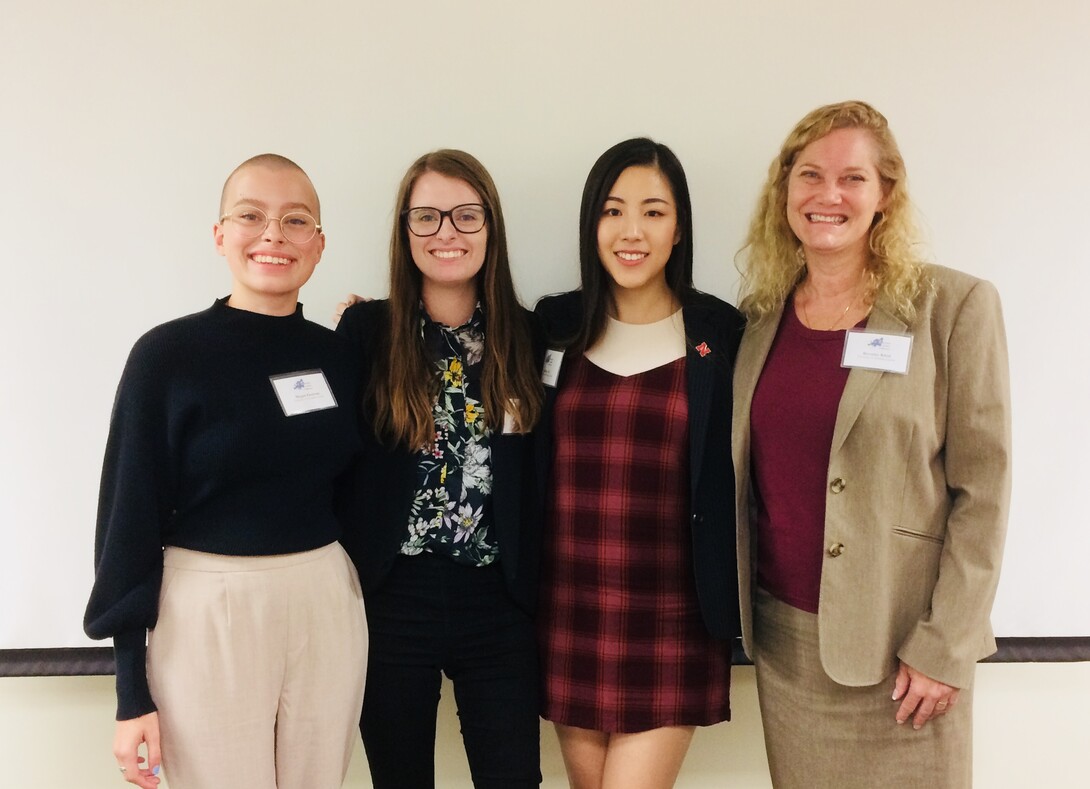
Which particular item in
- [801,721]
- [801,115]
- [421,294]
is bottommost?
[801,721]

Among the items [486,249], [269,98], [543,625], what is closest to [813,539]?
[543,625]

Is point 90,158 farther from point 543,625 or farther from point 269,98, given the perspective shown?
point 543,625

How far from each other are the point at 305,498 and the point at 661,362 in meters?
0.85

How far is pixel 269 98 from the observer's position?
1.86 meters

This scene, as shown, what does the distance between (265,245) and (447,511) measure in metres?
0.68

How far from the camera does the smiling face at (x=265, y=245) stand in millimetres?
1376

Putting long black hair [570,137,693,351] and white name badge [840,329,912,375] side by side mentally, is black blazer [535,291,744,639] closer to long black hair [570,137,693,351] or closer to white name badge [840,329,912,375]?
long black hair [570,137,693,351]

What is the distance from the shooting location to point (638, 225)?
161 centimetres

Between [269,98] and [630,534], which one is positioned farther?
[269,98]

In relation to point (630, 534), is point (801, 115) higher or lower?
higher

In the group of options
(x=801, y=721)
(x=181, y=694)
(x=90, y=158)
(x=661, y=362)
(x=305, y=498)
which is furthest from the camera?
(x=90, y=158)

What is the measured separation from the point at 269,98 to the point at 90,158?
1.67 feet

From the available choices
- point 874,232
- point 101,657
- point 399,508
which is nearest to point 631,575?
point 399,508

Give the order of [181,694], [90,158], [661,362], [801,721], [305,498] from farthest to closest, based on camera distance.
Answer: [90,158] < [661,362] < [801,721] < [305,498] < [181,694]
